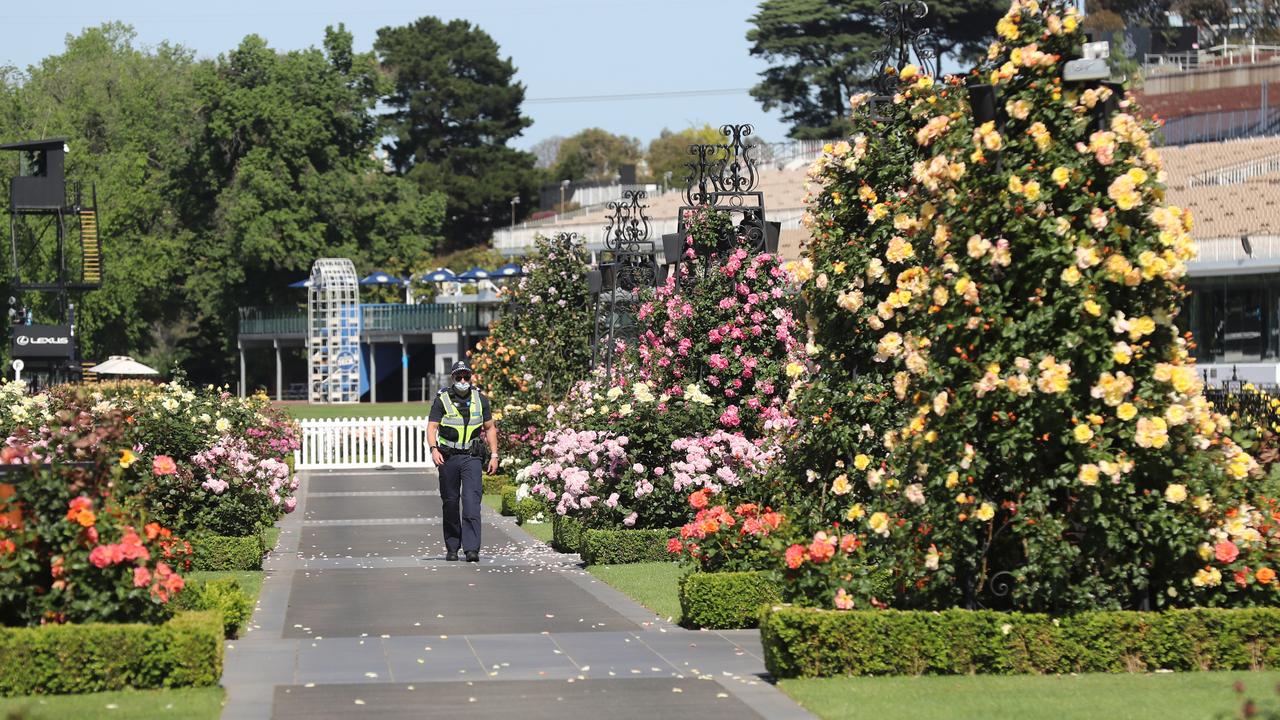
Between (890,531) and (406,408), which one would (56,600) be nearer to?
(890,531)

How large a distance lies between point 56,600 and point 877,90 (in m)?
7.51

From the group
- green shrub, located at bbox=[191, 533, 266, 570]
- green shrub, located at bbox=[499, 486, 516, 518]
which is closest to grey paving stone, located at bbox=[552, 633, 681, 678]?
green shrub, located at bbox=[191, 533, 266, 570]

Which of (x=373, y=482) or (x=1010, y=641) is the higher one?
(x=1010, y=641)

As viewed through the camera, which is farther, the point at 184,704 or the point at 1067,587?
the point at 1067,587

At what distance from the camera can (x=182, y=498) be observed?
A: 1655cm

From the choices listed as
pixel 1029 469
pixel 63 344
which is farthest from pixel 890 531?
pixel 63 344

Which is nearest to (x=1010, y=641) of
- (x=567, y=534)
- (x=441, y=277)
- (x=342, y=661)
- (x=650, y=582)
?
(x=342, y=661)

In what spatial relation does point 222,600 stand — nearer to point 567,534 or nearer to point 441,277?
point 567,534

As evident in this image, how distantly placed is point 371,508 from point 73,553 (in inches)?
712

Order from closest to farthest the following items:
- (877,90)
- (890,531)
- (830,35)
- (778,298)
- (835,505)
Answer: (890,531)
(835,505)
(877,90)
(778,298)
(830,35)

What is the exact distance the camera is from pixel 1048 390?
9578 mm

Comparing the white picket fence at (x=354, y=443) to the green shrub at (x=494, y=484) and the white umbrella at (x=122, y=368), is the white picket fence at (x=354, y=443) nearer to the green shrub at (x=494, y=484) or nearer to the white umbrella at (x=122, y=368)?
the green shrub at (x=494, y=484)

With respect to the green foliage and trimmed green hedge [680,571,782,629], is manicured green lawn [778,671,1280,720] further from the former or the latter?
the green foliage

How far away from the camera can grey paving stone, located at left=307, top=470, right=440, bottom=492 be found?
108ft
